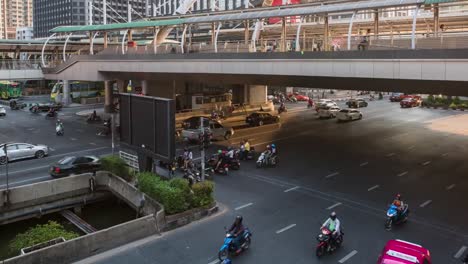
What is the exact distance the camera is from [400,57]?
20.9 m

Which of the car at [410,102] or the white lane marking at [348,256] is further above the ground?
the car at [410,102]

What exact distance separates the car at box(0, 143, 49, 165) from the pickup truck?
9.96 meters

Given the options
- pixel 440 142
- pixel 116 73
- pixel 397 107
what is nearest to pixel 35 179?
pixel 116 73

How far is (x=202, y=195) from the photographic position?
18.7 metres

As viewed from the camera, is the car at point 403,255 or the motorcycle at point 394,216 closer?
the car at point 403,255

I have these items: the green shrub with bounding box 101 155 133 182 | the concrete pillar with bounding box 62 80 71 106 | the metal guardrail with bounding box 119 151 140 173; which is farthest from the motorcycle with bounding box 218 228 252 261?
the concrete pillar with bounding box 62 80 71 106

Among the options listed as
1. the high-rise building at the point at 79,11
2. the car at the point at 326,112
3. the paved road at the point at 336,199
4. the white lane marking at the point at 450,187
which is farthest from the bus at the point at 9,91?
the high-rise building at the point at 79,11

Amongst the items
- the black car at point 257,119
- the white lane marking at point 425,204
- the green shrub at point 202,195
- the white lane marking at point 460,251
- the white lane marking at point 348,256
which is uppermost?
the black car at point 257,119

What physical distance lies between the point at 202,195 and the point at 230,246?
170 inches

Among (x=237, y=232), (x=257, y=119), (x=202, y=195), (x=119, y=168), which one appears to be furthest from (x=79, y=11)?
(x=237, y=232)

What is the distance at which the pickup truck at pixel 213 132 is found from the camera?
33.6 m

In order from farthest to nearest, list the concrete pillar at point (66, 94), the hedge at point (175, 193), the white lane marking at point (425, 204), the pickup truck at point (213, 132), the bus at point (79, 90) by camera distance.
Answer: the bus at point (79, 90)
the concrete pillar at point (66, 94)
the pickup truck at point (213, 132)
the white lane marking at point (425, 204)
the hedge at point (175, 193)

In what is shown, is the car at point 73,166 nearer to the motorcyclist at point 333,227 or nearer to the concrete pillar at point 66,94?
the motorcyclist at point 333,227

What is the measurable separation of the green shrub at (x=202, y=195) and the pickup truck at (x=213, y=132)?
1433 centimetres
